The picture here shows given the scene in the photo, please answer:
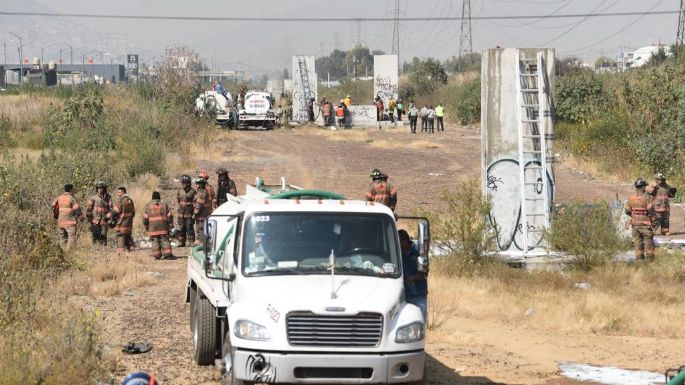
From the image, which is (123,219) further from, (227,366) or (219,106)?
(219,106)

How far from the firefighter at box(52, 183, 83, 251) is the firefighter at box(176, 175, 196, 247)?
2.17 m

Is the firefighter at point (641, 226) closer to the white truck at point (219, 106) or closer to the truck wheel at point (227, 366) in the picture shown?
the truck wheel at point (227, 366)

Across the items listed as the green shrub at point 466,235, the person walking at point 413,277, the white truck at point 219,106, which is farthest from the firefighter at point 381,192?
the white truck at point 219,106

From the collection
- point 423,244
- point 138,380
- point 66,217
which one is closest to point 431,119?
point 66,217

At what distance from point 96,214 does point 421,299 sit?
12.9 meters

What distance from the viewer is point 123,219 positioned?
2178cm

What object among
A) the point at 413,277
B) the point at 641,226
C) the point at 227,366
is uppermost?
the point at 413,277

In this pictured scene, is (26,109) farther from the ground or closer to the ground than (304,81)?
closer to the ground

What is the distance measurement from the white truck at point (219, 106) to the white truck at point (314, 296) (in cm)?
4246

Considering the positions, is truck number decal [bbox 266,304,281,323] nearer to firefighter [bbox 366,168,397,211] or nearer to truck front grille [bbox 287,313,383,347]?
truck front grille [bbox 287,313,383,347]

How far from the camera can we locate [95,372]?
35.1 ft

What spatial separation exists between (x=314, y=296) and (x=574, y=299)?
836 centimetres

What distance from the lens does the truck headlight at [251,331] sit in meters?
9.73

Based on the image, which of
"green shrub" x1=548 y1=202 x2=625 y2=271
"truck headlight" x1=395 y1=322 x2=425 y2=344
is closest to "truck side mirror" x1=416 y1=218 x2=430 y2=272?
"truck headlight" x1=395 y1=322 x2=425 y2=344
